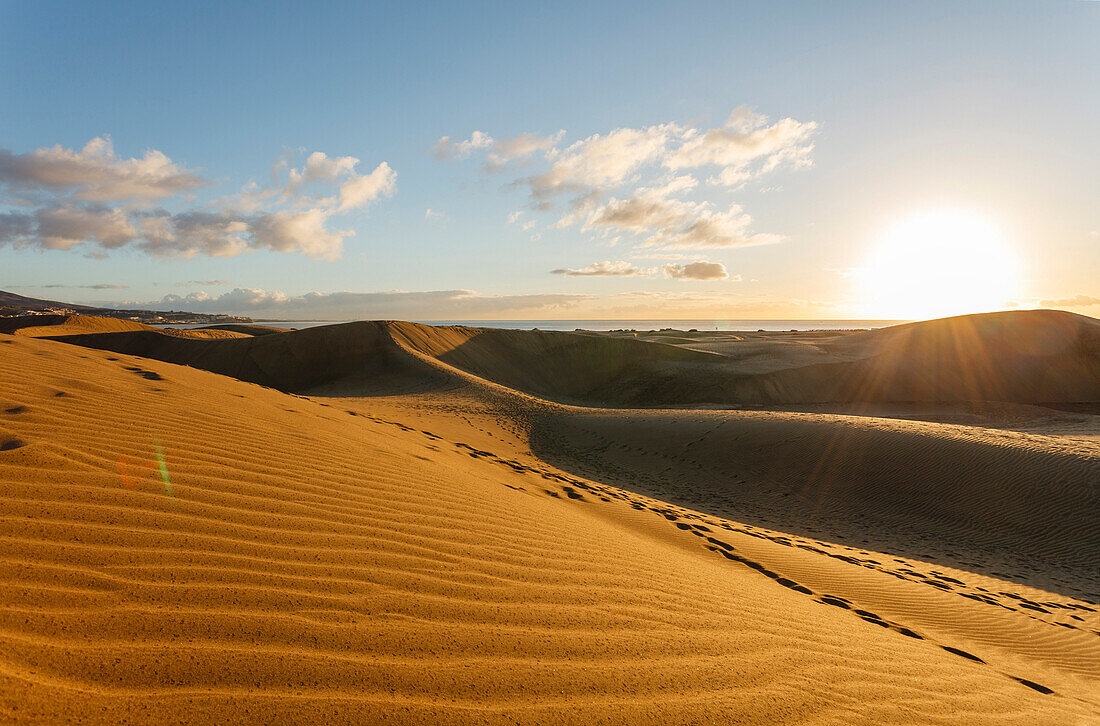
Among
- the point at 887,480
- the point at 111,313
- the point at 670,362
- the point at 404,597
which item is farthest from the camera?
the point at 111,313

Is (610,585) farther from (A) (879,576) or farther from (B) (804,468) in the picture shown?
(B) (804,468)

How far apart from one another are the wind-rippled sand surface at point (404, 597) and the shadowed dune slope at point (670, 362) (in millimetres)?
16535

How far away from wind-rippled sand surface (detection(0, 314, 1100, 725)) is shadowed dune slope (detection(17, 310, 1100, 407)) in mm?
16535

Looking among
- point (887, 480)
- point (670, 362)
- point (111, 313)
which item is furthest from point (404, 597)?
point (111, 313)

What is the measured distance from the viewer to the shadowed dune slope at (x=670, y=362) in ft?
76.8

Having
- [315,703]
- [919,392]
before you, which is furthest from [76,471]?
[919,392]

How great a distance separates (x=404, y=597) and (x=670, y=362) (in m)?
26.8

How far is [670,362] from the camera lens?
2828cm

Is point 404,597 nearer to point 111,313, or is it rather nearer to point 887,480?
point 887,480

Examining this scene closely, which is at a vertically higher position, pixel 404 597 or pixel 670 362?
pixel 670 362

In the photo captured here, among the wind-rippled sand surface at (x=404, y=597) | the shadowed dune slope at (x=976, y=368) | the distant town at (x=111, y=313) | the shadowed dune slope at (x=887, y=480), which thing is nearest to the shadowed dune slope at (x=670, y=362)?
the shadowed dune slope at (x=976, y=368)

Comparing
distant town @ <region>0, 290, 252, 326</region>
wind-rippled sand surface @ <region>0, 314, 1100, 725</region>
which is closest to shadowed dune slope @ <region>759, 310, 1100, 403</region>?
wind-rippled sand surface @ <region>0, 314, 1100, 725</region>

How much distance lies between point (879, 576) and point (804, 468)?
209 inches

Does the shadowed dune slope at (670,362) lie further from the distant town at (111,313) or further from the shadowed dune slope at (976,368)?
the distant town at (111,313)
